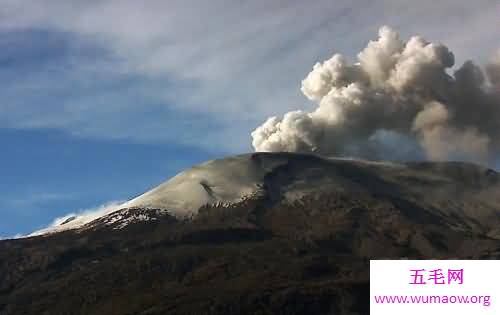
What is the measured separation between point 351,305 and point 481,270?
160m

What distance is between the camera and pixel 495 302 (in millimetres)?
39156

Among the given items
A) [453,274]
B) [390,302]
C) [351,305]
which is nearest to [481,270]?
[453,274]

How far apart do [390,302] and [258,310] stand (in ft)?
529

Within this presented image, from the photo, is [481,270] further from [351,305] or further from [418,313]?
[351,305]

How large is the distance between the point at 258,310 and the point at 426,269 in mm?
161467

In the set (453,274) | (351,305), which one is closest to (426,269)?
(453,274)

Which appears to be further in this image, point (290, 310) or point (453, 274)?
point (290, 310)

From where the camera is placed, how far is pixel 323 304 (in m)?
199

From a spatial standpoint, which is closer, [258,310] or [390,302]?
[390,302]

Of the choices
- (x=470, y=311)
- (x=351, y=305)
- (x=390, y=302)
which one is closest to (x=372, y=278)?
(x=390, y=302)

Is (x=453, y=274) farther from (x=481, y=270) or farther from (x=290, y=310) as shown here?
(x=290, y=310)

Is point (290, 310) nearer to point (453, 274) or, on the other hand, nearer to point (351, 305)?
point (351, 305)

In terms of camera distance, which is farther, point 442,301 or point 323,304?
point 323,304

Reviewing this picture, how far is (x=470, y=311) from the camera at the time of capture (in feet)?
130
